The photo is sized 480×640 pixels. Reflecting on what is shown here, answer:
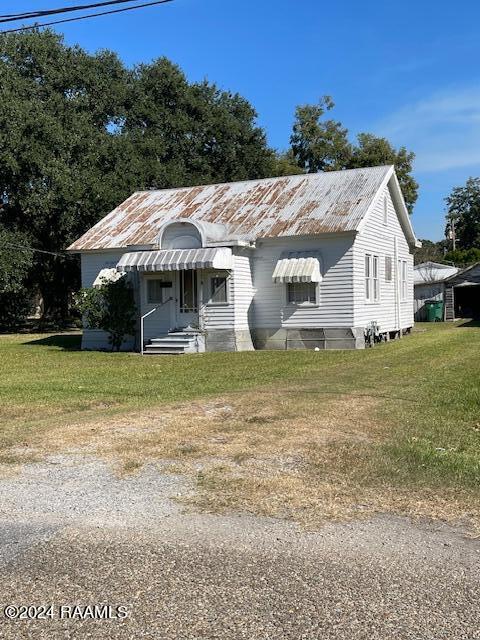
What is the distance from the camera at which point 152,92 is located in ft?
127

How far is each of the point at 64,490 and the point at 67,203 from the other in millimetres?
25374

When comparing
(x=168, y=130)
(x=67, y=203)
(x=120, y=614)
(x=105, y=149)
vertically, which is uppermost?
(x=168, y=130)

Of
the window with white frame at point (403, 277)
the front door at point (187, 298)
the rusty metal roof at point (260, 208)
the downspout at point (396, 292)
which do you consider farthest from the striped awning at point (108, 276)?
the window with white frame at point (403, 277)

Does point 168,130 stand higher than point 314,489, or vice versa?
point 168,130

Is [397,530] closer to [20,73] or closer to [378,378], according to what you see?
[378,378]

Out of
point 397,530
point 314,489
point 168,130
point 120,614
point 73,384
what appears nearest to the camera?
point 120,614

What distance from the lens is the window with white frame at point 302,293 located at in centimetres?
2062

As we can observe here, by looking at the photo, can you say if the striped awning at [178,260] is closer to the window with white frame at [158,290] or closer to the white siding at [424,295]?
the window with white frame at [158,290]

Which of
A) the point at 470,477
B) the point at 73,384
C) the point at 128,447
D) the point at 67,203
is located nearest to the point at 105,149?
the point at 67,203

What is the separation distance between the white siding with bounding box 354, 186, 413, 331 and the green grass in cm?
172

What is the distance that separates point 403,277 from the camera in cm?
2631

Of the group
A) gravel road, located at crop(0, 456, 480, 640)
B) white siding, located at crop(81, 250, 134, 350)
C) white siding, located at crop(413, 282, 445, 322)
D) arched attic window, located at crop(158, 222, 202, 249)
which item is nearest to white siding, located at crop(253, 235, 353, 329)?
arched attic window, located at crop(158, 222, 202, 249)

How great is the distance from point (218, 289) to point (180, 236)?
6.58 feet

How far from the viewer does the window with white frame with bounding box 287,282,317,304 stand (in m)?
20.6
